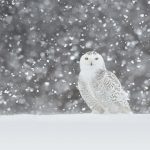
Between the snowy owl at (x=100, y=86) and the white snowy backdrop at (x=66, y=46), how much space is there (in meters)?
2.53

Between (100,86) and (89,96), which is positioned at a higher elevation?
(100,86)

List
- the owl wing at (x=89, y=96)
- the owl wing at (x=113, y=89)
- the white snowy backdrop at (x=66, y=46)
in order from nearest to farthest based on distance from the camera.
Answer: the owl wing at (x=113, y=89)
the owl wing at (x=89, y=96)
the white snowy backdrop at (x=66, y=46)

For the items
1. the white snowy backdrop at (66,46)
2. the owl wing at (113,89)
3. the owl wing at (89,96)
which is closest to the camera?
the owl wing at (113,89)

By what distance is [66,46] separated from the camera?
24.5 ft
